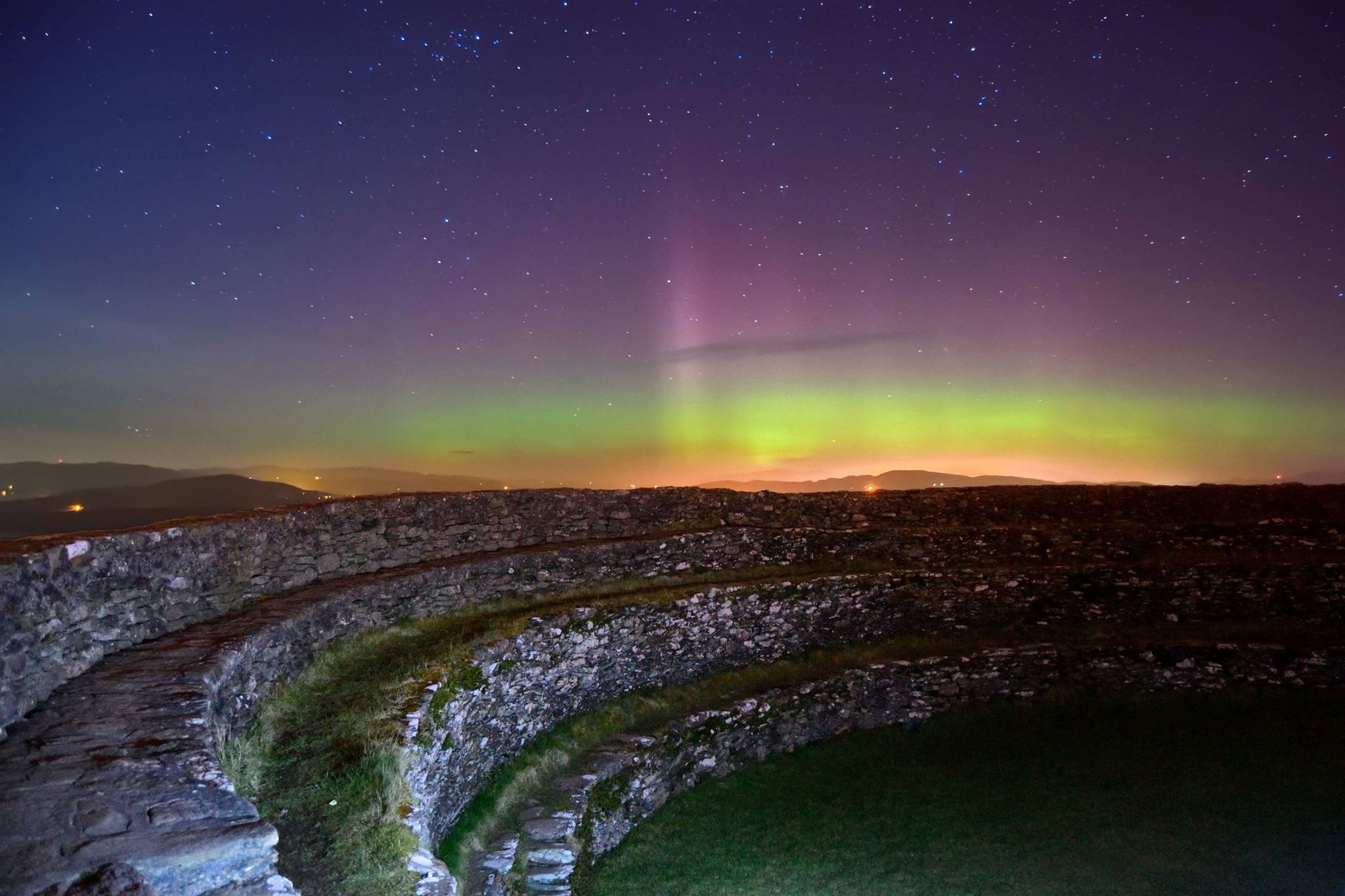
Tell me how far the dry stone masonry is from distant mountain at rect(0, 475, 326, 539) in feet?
80.4

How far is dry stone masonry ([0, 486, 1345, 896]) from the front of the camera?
13.7 feet

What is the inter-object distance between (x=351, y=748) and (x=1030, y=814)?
8538 mm

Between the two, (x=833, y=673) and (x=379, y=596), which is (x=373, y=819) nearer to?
(x=379, y=596)

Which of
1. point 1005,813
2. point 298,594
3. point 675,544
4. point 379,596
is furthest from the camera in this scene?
point 675,544

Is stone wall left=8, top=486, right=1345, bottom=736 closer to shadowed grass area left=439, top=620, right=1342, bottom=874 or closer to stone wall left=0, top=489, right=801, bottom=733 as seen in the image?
stone wall left=0, top=489, right=801, bottom=733

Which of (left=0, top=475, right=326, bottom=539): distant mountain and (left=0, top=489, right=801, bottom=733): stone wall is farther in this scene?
(left=0, top=475, right=326, bottom=539): distant mountain

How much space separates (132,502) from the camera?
54531 millimetres

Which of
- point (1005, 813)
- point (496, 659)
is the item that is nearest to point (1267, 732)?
point (1005, 813)

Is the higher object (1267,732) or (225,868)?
(225,868)

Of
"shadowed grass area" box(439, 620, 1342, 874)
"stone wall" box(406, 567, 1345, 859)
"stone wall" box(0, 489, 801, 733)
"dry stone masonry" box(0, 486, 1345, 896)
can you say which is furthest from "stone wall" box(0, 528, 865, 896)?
"shadowed grass area" box(439, 620, 1342, 874)

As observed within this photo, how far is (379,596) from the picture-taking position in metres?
11.3

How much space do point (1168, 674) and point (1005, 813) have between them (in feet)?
22.4

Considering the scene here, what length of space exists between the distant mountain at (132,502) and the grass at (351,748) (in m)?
26.8

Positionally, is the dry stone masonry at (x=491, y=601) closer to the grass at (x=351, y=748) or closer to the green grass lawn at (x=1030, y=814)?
the grass at (x=351, y=748)
